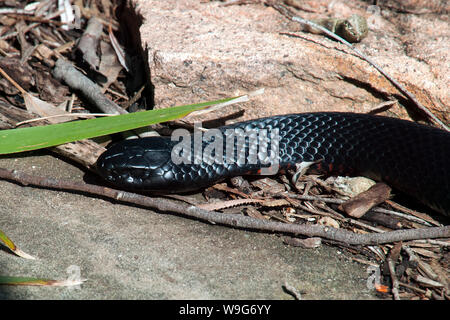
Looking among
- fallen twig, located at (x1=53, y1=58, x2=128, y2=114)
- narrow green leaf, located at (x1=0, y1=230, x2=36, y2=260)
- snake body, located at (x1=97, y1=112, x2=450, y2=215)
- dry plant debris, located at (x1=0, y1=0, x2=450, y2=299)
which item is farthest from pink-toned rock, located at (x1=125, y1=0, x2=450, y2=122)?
narrow green leaf, located at (x1=0, y1=230, x2=36, y2=260)

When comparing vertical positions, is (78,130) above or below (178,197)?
above

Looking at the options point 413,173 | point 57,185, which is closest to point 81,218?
point 57,185

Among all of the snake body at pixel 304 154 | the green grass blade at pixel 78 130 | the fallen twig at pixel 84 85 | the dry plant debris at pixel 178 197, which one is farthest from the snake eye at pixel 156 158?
the fallen twig at pixel 84 85

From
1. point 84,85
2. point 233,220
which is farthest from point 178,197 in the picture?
point 84,85

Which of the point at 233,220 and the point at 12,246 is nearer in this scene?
the point at 12,246

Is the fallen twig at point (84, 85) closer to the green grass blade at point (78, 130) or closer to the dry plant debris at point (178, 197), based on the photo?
the dry plant debris at point (178, 197)

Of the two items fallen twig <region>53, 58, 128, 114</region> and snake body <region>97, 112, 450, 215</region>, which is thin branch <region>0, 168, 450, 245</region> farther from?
fallen twig <region>53, 58, 128, 114</region>

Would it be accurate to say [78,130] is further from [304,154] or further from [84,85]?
→ [304,154]
